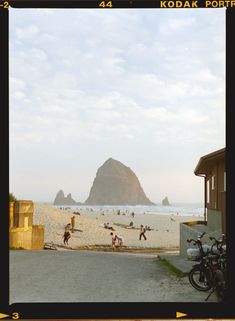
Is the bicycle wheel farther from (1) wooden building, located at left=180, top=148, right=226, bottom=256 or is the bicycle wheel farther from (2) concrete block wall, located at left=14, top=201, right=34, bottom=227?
(2) concrete block wall, located at left=14, top=201, right=34, bottom=227

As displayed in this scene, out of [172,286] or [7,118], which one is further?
[172,286]

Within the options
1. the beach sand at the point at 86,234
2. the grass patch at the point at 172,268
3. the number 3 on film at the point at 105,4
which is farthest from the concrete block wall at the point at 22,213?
the beach sand at the point at 86,234

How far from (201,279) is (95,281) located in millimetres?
2671

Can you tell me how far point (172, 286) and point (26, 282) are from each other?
3410 millimetres

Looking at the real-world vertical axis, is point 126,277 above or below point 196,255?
below

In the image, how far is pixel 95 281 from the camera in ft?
30.8

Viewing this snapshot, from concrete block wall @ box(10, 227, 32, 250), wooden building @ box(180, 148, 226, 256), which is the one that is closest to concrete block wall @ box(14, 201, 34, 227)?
concrete block wall @ box(10, 227, 32, 250)

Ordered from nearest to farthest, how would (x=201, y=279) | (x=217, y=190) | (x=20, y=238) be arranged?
(x=201, y=279) → (x=217, y=190) → (x=20, y=238)

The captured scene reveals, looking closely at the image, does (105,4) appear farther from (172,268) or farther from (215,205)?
(215,205)

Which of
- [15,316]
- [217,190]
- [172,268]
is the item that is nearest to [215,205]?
[217,190]

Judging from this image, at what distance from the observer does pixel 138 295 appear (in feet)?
26.2

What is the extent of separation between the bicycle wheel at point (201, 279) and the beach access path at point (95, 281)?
0.43 feet
